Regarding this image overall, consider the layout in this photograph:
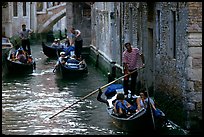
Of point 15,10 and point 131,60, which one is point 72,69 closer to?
point 131,60

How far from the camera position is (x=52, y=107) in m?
8.98

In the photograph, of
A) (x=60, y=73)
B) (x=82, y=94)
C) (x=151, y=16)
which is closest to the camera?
(x=151, y=16)

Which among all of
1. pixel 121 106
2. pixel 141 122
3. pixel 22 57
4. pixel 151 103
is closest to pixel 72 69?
pixel 22 57

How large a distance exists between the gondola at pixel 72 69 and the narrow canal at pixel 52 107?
124 millimetres

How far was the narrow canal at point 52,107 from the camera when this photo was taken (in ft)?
24.4

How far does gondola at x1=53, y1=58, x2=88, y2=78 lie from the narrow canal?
0.12 m

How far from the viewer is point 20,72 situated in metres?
13.1

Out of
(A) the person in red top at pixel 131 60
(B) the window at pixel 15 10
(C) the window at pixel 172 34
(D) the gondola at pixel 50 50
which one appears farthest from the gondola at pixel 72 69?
(B) the window at pixel 15 10

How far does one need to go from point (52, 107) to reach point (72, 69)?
A: 3.31 meters

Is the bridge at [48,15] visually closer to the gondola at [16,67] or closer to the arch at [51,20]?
the arch at [51,20]

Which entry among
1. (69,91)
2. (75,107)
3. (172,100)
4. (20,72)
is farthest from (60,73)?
(172,100)

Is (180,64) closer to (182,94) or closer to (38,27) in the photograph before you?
(182,94)

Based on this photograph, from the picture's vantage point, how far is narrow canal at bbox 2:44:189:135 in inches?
293

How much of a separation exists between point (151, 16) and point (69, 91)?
265 cm
